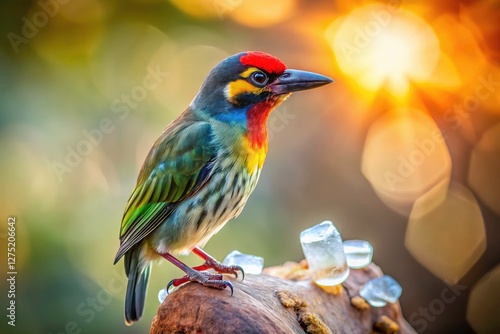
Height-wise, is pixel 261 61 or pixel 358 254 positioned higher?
pixel 261 61

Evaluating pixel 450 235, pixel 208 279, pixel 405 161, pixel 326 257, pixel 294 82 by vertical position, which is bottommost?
pixel 450 235

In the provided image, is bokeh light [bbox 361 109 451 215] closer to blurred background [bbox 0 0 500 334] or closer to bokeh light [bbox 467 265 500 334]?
blurred background [bbox 0 0 500 334]

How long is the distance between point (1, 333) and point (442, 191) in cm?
300

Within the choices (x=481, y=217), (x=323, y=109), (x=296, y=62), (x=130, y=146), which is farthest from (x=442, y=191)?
(x=130, y=146)

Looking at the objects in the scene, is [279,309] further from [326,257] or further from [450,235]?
[450,235]

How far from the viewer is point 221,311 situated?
2137mm

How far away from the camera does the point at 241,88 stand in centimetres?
271

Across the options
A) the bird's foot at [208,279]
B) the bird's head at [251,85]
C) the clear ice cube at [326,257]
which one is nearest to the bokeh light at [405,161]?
the clear ice cube at [326,257]

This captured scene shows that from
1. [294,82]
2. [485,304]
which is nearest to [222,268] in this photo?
[294,82]

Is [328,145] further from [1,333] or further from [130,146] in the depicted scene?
[1,333]

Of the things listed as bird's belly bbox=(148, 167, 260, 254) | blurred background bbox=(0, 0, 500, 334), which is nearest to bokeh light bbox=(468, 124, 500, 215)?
blurred background bbox=(0, 0, 500, 334)

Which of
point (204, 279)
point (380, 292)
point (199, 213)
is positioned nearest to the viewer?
point (204, 279)

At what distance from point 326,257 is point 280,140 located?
5.22 feet

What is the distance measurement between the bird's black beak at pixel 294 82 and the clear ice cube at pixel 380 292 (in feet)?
3.13
